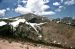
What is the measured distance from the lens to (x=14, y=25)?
48562 mm

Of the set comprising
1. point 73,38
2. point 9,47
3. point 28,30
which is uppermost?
point 9,47

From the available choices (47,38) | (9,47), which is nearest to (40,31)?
(47,38)

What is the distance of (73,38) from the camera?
180ft

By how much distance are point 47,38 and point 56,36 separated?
152 inches

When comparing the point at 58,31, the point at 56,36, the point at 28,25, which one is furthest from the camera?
the point at 58,31

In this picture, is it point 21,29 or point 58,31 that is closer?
point 21,29

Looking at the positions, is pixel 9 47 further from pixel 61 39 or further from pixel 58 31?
pixel 58 31

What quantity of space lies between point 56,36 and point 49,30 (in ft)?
11.9

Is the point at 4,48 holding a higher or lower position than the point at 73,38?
higher


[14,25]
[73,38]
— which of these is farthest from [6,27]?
[73,38]

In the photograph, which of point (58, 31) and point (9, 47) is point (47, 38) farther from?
point (9, 47)

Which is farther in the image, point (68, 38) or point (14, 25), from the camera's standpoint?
point (68, 38)

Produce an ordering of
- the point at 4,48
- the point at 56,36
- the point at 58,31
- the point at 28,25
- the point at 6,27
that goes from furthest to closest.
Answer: the point at 58,31, the point at 56,36, the point at 28,25, the point at 6,27, the point at 4,48

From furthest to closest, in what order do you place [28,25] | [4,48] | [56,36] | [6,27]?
[56,36] → [28,25] → [6,27] → [4,48]
